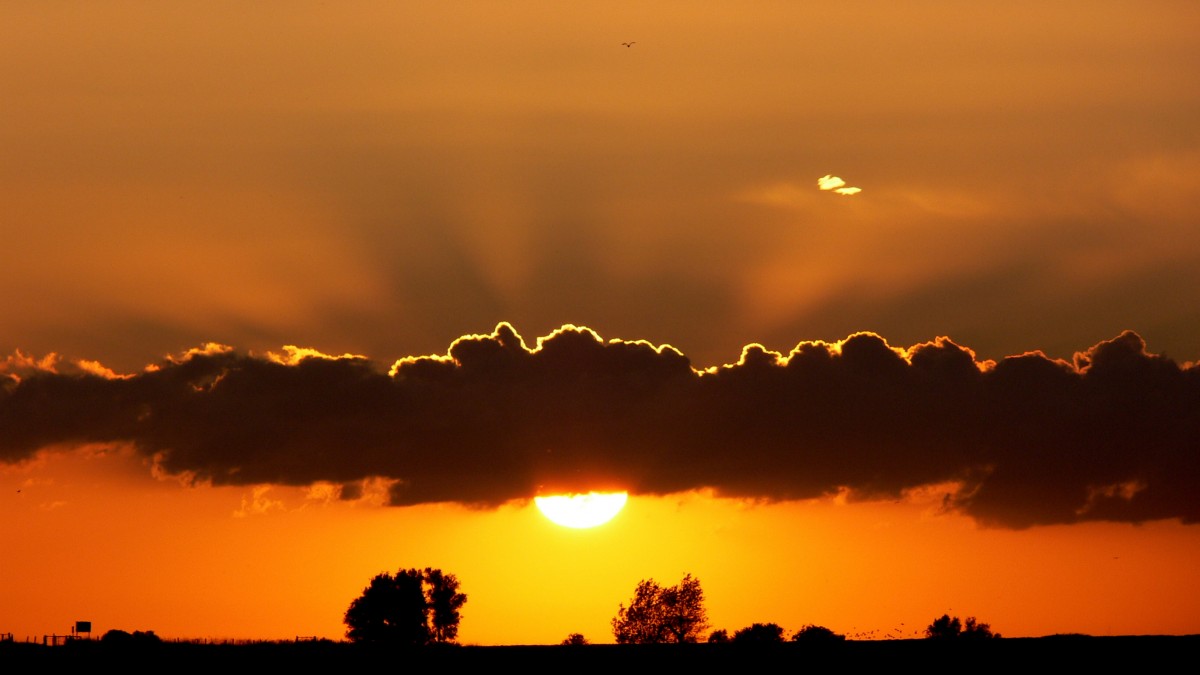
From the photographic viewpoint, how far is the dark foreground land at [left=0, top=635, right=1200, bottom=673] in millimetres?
124250

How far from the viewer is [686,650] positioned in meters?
133

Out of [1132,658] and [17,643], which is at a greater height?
[17,643]

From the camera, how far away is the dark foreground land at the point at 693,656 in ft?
408

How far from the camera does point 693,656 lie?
425ft

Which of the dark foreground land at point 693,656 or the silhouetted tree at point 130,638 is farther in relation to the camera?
the silhouetted tree at point 130,638

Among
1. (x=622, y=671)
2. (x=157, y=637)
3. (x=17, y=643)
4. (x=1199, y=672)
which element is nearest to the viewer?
(x=1199, y=672)

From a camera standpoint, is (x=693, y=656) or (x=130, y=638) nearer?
(x=693, y=656)

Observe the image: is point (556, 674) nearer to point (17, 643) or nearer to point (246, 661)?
point (246, 661)

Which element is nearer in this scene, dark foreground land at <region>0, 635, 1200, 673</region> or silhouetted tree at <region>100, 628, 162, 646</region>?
dark foreground land at <region>0, 635, 1200, 673</region>

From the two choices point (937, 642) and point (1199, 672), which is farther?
point (937, 642)

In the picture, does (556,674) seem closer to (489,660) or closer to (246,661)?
(489,660)

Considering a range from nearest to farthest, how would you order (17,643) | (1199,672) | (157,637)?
(1199,672) → (17,643) → (157,637)

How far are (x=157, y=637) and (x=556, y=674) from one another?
46721 mm

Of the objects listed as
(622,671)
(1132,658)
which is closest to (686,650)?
(622,671)
